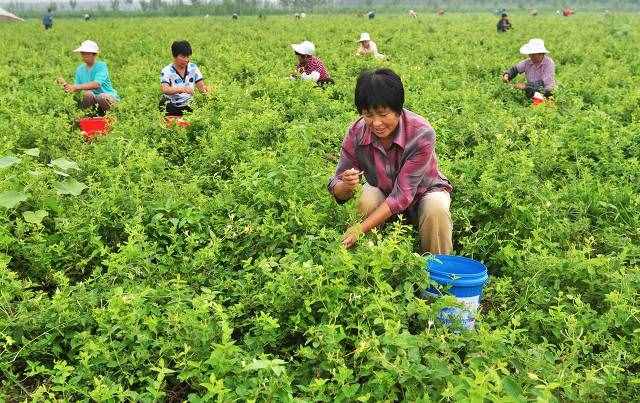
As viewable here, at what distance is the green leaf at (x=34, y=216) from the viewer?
4.23m

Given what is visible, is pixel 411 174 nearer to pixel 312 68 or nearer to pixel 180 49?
pixel 180 49

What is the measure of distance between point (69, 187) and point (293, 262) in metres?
2.40

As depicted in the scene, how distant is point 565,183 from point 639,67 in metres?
6.40

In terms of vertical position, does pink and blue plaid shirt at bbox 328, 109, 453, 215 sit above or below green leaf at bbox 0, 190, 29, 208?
above

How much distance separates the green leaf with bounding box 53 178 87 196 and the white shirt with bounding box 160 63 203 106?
9.98 ft

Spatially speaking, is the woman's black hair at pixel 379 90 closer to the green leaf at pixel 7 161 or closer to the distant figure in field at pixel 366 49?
the green leaf at pixel 7 161

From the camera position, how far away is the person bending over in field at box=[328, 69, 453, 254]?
11.6 feet

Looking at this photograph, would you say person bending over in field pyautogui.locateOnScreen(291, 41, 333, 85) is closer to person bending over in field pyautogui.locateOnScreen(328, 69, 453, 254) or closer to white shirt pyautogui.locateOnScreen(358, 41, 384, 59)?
white shirt pyautogui.locateOnScreen(358, 41, 384, 59)

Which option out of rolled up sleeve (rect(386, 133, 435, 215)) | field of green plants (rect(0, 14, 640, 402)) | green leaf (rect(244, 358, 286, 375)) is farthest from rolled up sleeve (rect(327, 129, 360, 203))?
green leaf (rect(244, 358, 286, 375))

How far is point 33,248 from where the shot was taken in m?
3.92

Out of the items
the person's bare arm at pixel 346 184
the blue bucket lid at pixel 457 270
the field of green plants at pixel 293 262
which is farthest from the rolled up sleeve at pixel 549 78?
the blue bucket lid at pixel 457 270

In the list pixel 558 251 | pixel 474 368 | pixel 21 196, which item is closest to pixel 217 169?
pixel 21 196

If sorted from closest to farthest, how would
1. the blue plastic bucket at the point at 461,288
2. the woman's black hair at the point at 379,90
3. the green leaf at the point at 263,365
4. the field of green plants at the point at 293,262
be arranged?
the green leaf at the point at 263,365
the field of green plants at the point at 293,262
the blue plastic bucket at the point at 461,288
the woman's black hair at the point at 379,90

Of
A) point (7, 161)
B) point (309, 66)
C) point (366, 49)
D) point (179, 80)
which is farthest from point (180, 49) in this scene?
point (366, 49)
